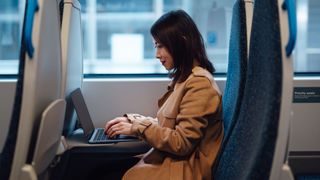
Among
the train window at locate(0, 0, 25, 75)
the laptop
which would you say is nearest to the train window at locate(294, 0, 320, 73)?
the laptop

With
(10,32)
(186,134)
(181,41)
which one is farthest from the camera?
(10,32)

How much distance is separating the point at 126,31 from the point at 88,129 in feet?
2.26

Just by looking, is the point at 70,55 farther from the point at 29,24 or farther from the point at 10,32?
the point at 10,32

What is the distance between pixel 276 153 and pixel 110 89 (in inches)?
49.4

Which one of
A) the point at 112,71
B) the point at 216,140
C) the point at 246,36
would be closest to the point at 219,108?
the point at 216,140

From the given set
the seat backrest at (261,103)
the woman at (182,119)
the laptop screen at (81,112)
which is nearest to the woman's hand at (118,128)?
the woman at (182,119)

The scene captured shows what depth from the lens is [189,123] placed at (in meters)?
1.38

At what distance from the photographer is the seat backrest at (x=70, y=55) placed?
152cm

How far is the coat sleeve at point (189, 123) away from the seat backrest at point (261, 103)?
131 millimetres

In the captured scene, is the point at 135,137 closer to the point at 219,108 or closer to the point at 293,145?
the point at 219,108

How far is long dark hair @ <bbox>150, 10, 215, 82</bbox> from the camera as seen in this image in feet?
5.03

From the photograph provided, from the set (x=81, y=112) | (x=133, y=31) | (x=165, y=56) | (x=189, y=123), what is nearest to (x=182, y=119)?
(x=189, y=123)

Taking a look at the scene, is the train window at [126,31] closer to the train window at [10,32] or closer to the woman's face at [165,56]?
the train window at [10,32]

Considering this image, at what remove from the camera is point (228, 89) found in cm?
161
